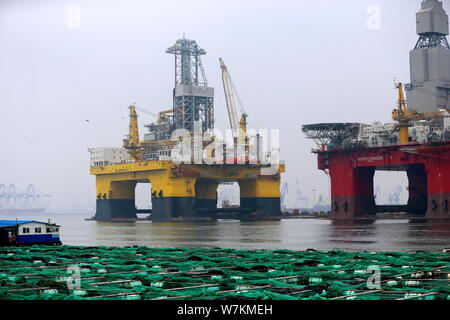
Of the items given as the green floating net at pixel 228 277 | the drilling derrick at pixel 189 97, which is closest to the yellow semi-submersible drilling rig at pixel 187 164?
the drilling derrick at pixel 189 97

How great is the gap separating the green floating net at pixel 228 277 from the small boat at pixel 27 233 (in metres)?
5.10

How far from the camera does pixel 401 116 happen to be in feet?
161

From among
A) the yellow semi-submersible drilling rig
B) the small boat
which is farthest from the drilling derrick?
the small boat

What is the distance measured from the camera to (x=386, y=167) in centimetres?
5275

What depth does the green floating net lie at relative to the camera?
8.61m

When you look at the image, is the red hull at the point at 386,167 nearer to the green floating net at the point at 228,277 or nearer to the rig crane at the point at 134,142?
the rig crane at the point at 134,142

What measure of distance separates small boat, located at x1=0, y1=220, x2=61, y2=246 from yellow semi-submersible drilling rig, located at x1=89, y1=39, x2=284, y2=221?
37.3m

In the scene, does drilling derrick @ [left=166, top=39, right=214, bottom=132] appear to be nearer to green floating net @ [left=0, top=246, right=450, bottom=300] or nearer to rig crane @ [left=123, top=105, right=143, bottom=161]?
rig crane @ [left=123, top=105, right=143, bottom=161]

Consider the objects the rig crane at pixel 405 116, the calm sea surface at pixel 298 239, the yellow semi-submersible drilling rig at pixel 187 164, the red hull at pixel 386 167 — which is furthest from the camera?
the yellow semi-submersible drilling rig at pixel 187 164

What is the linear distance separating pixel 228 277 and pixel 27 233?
1182 cm

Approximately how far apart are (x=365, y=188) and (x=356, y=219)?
120 inches

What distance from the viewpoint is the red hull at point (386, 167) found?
45.2 metres
